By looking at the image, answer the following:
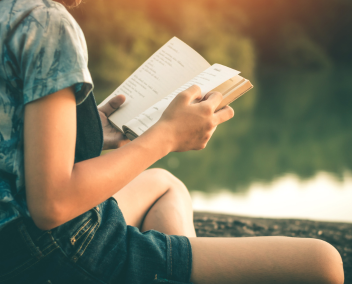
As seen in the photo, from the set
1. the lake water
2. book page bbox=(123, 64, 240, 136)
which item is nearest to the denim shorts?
book page bbox=(123, 64, 240, 136)

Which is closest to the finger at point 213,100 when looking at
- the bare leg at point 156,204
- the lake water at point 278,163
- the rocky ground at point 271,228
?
the bare leg at point 156,204

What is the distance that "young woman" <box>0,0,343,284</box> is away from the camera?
1.33 feet

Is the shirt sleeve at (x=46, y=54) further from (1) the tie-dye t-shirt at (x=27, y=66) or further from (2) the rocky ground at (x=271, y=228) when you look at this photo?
(2) the rocky ground at (x=271, y=228)

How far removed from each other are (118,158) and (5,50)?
197 millimetres

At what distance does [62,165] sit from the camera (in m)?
0.41

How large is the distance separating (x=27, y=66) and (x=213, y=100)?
308 mm

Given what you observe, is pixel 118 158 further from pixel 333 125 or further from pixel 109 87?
pixel 109 87

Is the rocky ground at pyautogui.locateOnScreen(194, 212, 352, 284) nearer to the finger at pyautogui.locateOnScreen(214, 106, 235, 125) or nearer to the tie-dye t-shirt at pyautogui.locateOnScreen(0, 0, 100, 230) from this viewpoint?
the finger at pyautogui.locateOnScreen(214, 106, 235, 125)

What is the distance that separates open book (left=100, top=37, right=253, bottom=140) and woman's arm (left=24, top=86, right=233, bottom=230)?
0.17 metres

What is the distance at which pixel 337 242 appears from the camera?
4.18ft

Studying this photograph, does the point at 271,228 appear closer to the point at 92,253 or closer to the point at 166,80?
the point at 166,80

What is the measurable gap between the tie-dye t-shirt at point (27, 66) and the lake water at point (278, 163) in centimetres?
152

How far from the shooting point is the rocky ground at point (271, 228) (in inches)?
52.4

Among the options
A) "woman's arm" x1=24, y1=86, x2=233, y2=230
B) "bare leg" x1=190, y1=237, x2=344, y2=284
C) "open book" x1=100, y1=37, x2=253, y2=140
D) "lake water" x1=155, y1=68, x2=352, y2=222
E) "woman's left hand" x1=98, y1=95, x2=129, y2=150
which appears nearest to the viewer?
"woman's arm" x1=24, y1=86, x2=233, y2=230
